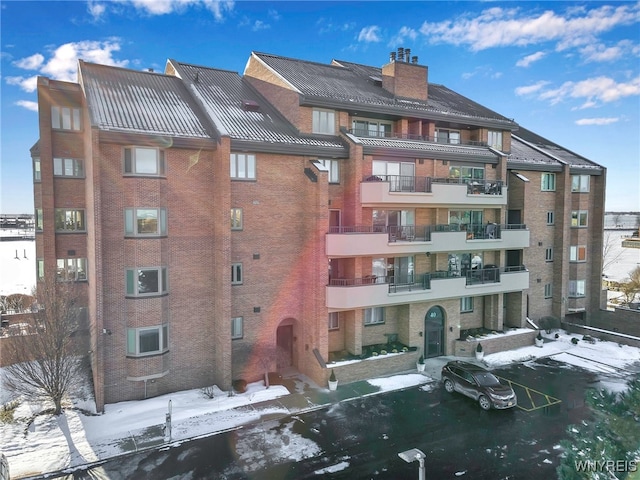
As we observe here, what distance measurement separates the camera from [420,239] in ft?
84.2

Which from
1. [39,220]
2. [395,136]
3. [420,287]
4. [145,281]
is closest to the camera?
[145,281]

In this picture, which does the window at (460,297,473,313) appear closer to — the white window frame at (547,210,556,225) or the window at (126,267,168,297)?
the white window frame at (547,210,556,225)

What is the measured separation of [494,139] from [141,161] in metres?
23.5

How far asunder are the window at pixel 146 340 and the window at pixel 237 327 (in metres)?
3.30

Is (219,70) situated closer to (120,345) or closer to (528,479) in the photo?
(120,345)

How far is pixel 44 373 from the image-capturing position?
1741 centimetres

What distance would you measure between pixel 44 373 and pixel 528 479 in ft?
60.4

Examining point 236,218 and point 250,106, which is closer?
point 236,218

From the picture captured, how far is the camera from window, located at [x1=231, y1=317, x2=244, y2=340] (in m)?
21.7

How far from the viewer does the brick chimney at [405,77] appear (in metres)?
29.5

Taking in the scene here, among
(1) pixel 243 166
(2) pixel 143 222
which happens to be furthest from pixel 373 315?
(2) pixel 143 222

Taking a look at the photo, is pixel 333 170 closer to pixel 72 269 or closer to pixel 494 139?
pixel 494 139

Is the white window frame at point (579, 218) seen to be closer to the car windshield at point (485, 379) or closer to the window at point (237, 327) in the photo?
the car windshield at point (485, 379)

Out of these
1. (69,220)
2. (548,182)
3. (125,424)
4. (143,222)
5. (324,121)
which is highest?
(324,121)
